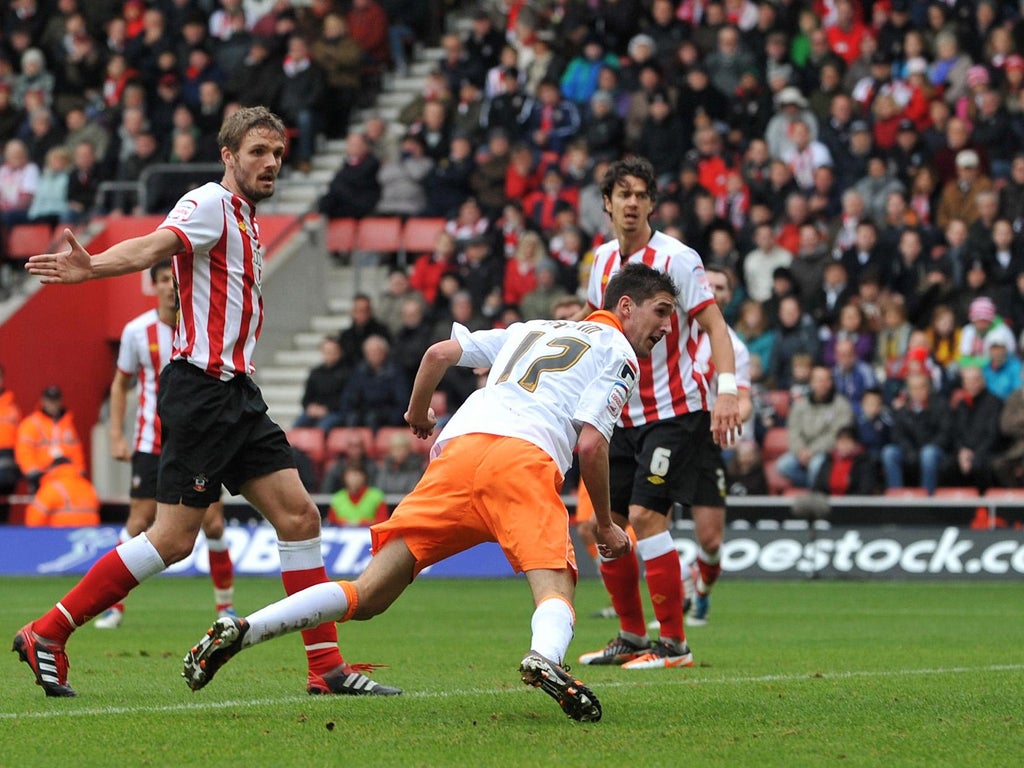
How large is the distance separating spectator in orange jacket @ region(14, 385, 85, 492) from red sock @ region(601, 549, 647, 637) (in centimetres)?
1287

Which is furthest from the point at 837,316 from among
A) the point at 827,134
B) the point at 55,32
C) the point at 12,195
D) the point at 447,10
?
the point at 55,32

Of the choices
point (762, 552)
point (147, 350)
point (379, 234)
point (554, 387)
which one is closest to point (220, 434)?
point (554, 387)

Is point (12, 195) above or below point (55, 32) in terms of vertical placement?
below

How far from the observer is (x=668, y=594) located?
9.27 metres

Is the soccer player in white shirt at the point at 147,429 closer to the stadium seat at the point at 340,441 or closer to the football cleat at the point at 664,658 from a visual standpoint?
the football cleat at the point at 664,658

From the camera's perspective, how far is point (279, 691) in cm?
785

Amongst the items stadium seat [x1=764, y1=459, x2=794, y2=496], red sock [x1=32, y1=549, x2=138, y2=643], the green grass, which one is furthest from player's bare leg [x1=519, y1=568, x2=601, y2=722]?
stadium seat [x1=764, y1=459, x2=794, y2=496]

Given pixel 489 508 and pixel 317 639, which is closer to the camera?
pixel 489 508

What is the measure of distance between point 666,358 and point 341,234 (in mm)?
15396

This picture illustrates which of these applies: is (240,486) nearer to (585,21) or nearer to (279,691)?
(279,691)

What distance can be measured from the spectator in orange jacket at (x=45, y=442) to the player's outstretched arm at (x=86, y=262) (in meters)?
14.4

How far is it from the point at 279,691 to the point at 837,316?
13033 millimetres

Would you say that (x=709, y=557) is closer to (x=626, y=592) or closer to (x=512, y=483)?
(x=626, y=592)

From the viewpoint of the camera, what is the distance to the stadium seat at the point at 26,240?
81.2 ft
